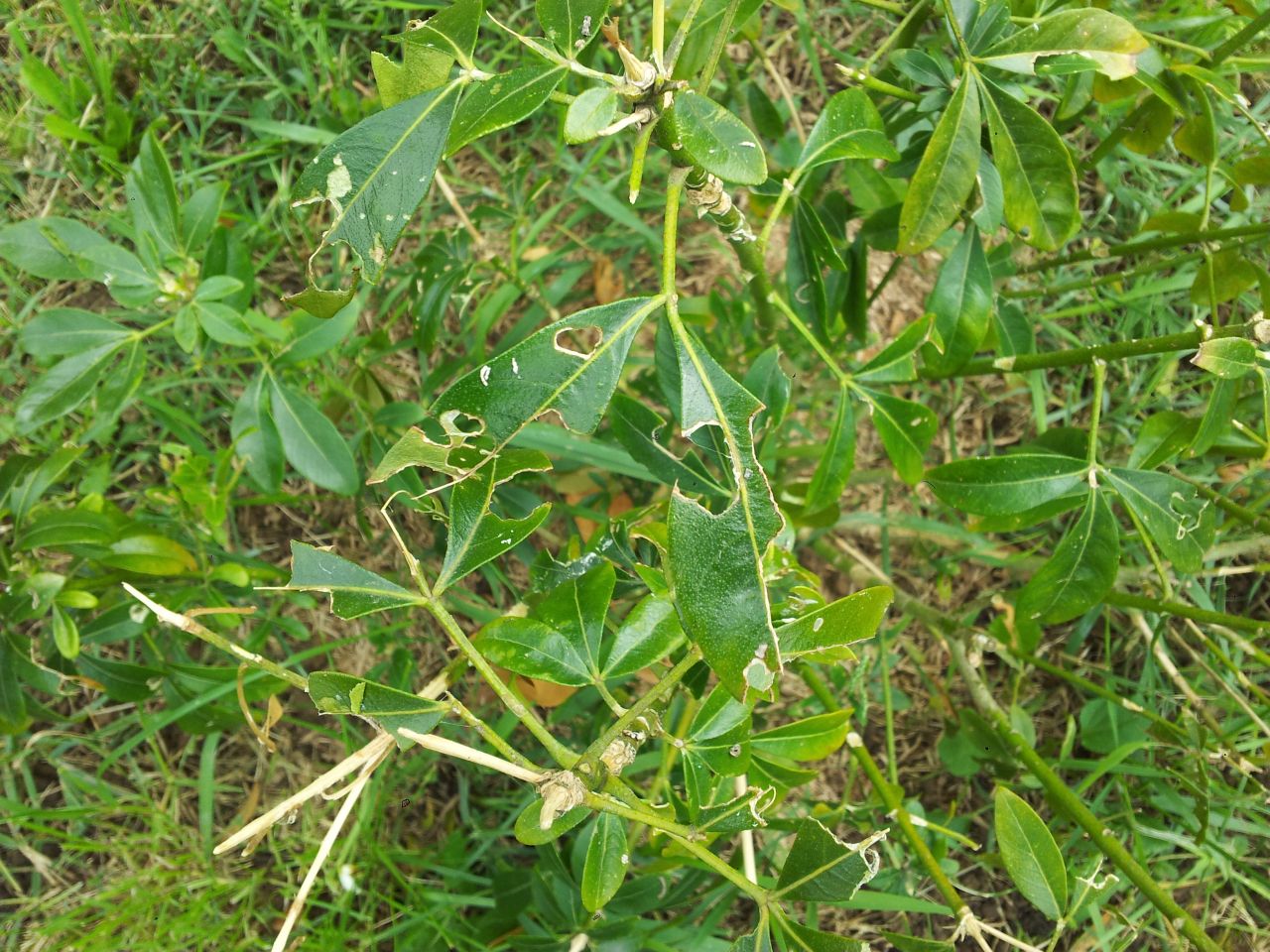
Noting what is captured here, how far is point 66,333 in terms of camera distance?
1603 millimetres

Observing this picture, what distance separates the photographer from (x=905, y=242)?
4.01 ft

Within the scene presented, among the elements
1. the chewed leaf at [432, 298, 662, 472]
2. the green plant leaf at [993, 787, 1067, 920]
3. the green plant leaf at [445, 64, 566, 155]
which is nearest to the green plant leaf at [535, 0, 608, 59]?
the green plant leaf at [445, 64, 566, 155]

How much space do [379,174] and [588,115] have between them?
250mm

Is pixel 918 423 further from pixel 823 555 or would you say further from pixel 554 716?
pixel 554 716

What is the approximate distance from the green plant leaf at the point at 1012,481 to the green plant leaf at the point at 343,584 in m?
0.75

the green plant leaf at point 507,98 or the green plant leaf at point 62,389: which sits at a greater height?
the green plant leaf at point 507,98

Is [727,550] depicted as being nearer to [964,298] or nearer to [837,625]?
[837,625]

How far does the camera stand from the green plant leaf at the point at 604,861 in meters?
1.06

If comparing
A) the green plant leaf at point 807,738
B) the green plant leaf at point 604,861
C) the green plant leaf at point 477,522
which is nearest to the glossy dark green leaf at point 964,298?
the green plant leaf at point 807,738

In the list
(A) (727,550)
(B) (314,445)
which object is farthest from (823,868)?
(B) (314,445)

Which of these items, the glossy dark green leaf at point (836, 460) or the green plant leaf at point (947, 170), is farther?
the glossy dark green leaf at point (836, 460)

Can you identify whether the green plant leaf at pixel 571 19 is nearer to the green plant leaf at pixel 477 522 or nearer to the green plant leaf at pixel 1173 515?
the green plant leaf at pixel 477 522

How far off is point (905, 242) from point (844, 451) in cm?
32

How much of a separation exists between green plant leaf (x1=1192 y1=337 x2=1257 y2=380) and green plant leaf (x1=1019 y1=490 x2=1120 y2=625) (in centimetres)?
26
